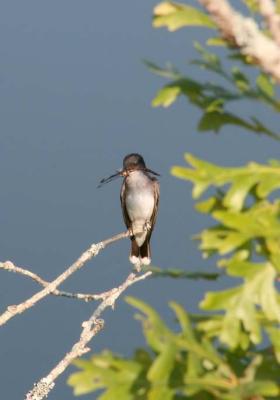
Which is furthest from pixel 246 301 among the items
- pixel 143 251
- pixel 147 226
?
pixel 143 251

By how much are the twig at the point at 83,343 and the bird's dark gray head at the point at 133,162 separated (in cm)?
1176

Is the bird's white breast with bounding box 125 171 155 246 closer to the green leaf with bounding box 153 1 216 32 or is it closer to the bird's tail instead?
the bird's tail

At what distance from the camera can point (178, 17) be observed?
436 cm

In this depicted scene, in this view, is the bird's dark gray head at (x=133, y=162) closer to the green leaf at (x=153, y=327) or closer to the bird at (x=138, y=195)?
the bird at (x=138, y=195)

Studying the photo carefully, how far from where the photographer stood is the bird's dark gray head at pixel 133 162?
1902cm

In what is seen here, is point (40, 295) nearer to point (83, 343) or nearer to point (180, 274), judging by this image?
point (83, 343)

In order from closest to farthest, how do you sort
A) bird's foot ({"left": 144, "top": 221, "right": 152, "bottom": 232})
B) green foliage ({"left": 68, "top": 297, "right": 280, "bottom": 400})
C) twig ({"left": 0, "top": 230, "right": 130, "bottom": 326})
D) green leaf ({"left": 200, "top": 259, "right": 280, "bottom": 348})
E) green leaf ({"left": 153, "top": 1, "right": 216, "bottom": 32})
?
green foliage ({"left": 68, "top": 297, "right": 280, "bottom": 400}) → green leaf ({"left": 200, "top": 259, "right": 280, "bottom": 348}) → green leaf ({"left": 153, "top": 1, "right": 216, "bottom": 32}) → twig ({"left": 0, "top": 230, "right": 130, "bottom": 326}) → bird's foot ({"left": 144, "top": 221, "right": 152, "bottom": 232})

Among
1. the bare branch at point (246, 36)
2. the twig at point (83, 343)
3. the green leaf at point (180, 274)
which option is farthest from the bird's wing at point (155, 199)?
the bare branch at point (246, 36)

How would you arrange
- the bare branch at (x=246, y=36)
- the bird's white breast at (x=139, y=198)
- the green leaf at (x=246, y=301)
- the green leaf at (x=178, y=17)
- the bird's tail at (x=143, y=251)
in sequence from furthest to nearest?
the bird's tail at (x=143, y=251), the bird's white breast at (x=139, y=198), the green leaf at (x=178, y=17), the bare branch at (x=246, y=36), the green leaf at (x=246, y=301)

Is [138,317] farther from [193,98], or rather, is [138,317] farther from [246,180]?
[193,98]

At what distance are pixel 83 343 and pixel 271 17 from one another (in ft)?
10.1

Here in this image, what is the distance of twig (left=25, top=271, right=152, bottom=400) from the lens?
636 centimetres

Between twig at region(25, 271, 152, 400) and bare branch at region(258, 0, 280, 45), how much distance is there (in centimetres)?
260

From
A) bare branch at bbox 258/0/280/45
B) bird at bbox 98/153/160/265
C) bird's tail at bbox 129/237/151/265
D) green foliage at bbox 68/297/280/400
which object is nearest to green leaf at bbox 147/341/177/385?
green foliage at bbox 68/297/280/400
